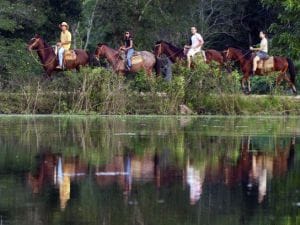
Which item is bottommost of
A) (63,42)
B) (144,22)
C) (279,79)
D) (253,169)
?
(253,169)

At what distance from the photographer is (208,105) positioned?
34.8 meters

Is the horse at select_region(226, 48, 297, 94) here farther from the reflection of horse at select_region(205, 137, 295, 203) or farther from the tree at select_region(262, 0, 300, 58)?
the reflection of horse at select_region(205, 137, 295, 203)

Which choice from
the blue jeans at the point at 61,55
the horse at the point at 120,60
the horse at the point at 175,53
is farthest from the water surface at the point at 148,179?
the horse at the point at 175,53

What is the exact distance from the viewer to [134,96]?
112ft

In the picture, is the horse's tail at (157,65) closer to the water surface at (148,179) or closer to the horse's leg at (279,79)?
the horse's leg at (279,79)

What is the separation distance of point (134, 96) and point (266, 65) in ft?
26.4

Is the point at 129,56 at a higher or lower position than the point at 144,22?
lower

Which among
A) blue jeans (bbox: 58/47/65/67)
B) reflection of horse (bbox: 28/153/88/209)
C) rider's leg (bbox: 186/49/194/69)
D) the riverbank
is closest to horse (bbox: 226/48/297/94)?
rider's leg (bbox: 186/49/194/69)

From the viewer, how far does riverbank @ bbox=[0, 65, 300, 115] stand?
33562mm

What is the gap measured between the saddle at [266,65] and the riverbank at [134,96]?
4.71 metres

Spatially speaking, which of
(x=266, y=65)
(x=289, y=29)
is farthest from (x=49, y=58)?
(x=289, y=29)

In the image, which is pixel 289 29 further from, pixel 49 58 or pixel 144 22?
pixel 49 58

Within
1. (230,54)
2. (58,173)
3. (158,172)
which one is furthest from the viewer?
(230,54)

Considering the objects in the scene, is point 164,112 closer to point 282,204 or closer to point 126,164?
point 126,164
